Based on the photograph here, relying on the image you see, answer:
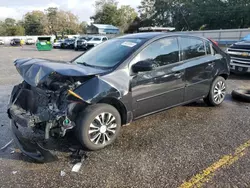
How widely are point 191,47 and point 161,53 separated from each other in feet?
2.85

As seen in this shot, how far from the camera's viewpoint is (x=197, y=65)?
4391mm

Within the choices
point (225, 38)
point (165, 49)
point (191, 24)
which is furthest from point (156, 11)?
point (165, 49)

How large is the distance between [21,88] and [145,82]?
6.41ft

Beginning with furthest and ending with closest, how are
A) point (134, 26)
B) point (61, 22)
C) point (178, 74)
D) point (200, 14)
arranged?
point (61, 22), point (134, 26), point (200, 14), point (178, 74)

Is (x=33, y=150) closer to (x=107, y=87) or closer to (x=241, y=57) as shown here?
(x=107, y=87)

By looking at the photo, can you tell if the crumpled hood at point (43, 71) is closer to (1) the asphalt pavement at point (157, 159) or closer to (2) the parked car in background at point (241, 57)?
(1) the asphalt pavement at point (157, 159)

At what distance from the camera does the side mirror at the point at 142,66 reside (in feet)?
11.3

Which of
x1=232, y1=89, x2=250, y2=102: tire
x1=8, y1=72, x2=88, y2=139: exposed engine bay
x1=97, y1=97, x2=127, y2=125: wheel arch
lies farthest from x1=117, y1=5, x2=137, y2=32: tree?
x1=8, y1=72, x2=88, y2=139: exposed engine bay

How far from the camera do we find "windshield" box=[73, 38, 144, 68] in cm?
362

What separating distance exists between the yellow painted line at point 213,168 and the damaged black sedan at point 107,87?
1.29 meters

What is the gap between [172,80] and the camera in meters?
3.98

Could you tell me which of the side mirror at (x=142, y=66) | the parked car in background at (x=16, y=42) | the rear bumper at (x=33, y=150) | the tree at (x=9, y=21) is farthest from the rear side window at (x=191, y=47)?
the tree at (x=9, y=21)

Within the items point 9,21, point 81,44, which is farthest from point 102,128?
point 9,21

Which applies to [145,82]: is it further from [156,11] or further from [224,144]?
[156,11]
